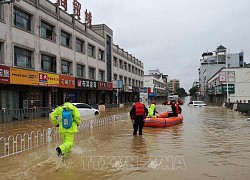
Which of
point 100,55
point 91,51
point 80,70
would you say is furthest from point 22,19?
point 100,55

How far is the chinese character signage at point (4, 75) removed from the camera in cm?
2077

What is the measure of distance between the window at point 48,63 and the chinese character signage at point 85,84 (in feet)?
14.1

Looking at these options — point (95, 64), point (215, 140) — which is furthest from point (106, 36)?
point (215, 140)

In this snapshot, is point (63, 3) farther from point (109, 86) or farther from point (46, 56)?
point (109, 86)

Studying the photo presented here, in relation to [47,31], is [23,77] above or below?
below

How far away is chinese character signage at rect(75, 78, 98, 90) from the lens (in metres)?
34.2

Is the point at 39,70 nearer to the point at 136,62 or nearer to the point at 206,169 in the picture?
the point at 206,169

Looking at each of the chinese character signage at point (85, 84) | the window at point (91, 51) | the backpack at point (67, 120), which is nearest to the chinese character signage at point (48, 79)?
the chinese character signage at point (85, 84)

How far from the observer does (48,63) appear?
29594 mm

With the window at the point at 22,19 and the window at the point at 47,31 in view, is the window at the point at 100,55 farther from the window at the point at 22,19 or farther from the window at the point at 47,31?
the window at the point at 22,19

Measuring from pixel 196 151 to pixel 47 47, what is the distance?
22.7 metres

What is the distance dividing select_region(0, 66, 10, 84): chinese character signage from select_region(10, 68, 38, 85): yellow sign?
0.38 meters

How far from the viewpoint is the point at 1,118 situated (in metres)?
19.6

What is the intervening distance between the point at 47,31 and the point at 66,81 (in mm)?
5618
